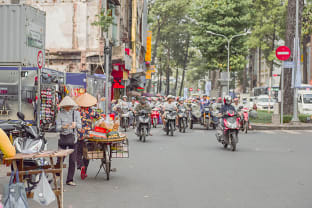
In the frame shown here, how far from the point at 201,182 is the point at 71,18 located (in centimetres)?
2095

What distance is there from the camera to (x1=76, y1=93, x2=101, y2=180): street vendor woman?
919cm

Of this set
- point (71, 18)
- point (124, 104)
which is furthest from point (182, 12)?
point (124, 104)

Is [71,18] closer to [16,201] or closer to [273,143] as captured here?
[273,143]

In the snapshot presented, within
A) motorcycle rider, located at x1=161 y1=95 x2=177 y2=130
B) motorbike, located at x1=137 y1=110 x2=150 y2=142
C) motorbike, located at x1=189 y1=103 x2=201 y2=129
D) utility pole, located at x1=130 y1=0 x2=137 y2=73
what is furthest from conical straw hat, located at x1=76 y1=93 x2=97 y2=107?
utility pole, located at x1=130 y1=0 x2=137 y2=73

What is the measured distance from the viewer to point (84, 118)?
9.35 metres

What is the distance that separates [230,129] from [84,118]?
6445mm

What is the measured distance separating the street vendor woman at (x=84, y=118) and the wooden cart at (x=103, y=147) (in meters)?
0.14

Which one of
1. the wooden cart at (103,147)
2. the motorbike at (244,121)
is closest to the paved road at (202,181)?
the wooden cart at (103,147)

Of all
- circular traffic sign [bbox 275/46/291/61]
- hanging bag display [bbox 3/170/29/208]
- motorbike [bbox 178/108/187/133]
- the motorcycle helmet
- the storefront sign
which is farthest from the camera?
the storefront sign

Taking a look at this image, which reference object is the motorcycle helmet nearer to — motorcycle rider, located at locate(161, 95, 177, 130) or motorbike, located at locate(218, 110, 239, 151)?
motorbike, located at locate(218, 110, 239, 151)

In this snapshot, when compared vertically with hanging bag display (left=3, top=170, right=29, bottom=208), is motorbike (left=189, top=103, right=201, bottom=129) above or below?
above

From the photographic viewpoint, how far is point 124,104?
24.1 meters

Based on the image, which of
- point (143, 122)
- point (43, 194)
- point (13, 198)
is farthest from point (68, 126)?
point (143, 122)

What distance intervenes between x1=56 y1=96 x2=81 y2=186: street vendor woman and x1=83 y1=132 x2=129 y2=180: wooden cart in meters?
0.55
